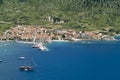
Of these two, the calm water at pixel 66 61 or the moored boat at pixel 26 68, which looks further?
the moored boat at pixel 26 68

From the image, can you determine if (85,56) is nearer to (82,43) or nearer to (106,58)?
(106,58)

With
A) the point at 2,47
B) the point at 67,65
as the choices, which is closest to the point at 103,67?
the point at 67,65

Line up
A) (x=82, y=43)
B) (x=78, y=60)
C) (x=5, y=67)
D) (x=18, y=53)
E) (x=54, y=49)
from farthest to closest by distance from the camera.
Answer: (x=82, y=43) → (x=54, y=49) → (x=18, y=53) → (x=78, y=60) → (x=5, y=67)

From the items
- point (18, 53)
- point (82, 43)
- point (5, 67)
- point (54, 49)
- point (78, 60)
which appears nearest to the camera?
point (5, 67)

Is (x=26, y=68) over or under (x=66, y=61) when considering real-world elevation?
under

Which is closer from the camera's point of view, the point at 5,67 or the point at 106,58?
the point at 5,67

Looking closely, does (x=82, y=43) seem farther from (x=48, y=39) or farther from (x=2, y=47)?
(x=2, y=47)

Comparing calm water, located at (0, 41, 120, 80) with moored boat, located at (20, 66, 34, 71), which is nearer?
calm water, located at (0, 41, 120, 80)

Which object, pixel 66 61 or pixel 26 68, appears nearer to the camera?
pixel 26 68
